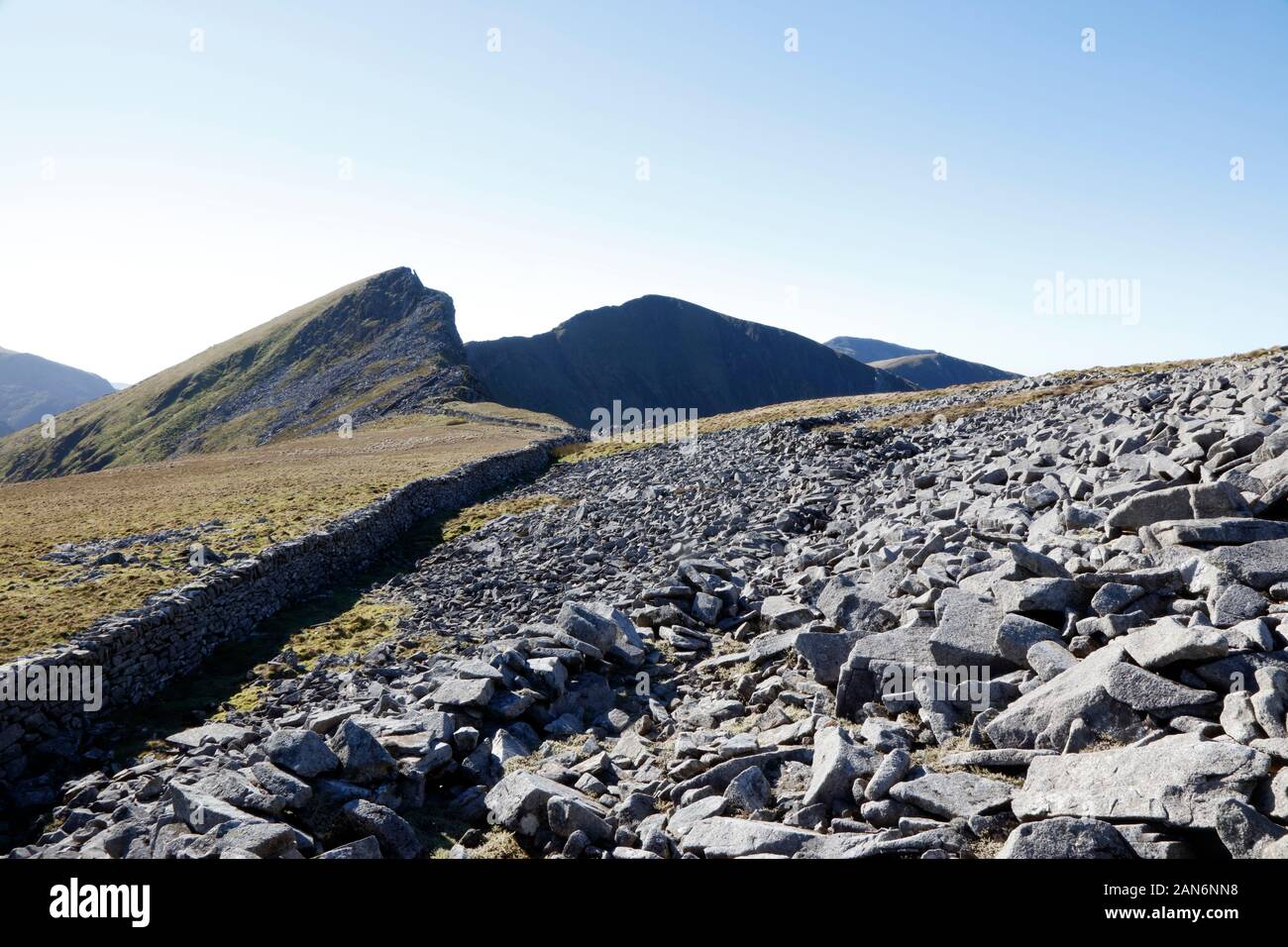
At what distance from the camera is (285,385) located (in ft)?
454

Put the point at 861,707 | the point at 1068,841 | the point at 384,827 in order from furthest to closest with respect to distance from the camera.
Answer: the point at 861,707 < the point at 384,827 < the point at 1068,841

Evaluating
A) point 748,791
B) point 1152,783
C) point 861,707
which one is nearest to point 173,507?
point 861,707

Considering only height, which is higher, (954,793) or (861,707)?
(954,793)

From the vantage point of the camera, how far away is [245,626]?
843 inches

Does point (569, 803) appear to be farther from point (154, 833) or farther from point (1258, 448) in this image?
point (1258, 448)

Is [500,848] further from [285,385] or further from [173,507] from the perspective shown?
[285,385]

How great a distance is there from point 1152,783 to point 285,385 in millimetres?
150605

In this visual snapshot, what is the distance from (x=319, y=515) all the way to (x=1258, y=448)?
3060 centimetres

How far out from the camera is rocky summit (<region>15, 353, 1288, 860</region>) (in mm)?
7027

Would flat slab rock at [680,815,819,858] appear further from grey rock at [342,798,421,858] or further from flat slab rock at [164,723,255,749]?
flat slab rock at [164,723,255,749]

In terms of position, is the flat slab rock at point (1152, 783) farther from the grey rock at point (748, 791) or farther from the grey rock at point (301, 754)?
the grey rock at point (301, 754)

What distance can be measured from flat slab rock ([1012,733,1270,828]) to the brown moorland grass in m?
18.2
